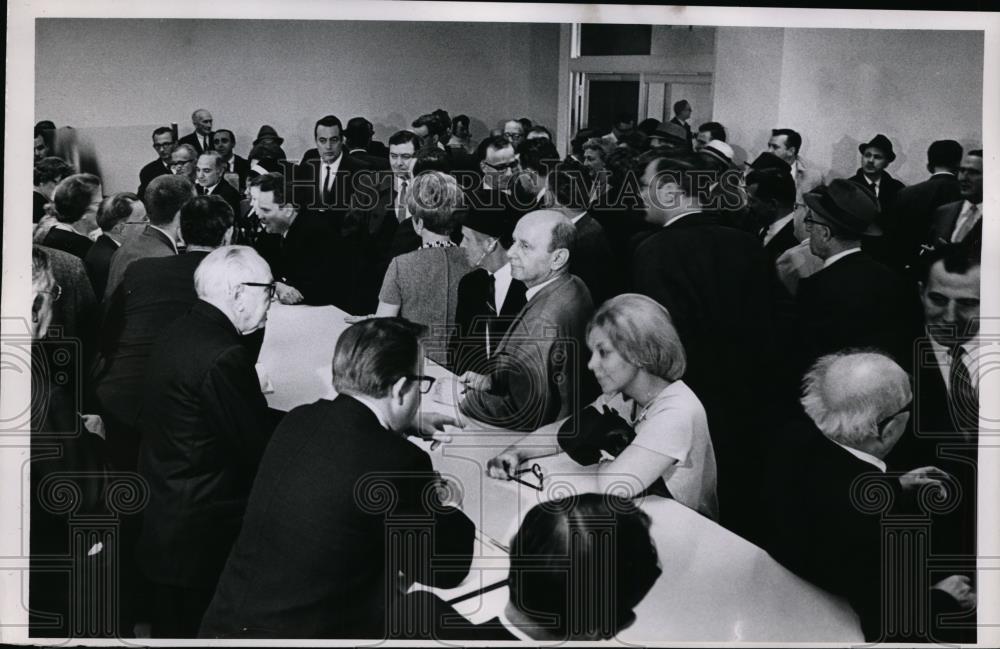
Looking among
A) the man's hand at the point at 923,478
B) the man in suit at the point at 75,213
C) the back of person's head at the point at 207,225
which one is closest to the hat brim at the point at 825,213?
the man's hand at the point at 923,478

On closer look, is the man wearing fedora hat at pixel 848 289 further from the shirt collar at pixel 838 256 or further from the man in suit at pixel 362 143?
the man in suit at pixel 362 143

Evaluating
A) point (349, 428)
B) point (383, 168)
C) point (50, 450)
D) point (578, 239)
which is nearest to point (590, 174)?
point (578, 239)

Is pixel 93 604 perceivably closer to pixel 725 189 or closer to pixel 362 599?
pixel 362 599

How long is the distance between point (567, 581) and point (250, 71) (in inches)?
81.7

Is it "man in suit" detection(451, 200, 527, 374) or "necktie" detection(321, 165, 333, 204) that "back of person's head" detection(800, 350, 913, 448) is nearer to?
"man in suit" detection(451, 200, 527, 374)

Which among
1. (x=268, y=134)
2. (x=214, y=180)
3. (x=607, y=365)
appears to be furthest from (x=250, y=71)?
(x=607, y=365)

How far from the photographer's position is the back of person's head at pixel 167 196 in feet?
12.6

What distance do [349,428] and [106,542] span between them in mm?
993

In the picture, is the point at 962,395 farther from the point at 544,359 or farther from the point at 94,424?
the point at 94,424

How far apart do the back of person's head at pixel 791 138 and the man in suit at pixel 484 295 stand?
3.23ft

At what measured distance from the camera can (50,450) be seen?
3.85m

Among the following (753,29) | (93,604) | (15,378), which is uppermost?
(753,29)


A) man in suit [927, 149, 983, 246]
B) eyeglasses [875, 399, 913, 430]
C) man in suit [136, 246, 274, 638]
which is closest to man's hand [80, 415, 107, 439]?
man in suit [136, 246, 274, 638]

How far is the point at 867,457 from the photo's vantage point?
385 centimetres
